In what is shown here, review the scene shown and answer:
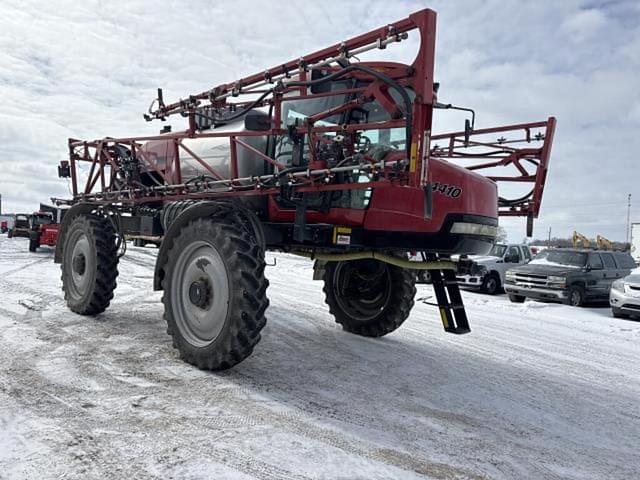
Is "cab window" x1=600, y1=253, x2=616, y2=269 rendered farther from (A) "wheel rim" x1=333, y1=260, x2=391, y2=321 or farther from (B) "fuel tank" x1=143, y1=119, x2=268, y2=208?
(B) "fuel tank" x1=143, y1=119, x2=268, y2=208

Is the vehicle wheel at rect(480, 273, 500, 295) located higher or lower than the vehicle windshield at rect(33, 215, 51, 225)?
lower

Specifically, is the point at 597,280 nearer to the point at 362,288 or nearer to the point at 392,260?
the point at 362,288

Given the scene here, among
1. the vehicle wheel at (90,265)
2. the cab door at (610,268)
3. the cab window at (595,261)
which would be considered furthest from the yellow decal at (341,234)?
the cab door at (610,268)

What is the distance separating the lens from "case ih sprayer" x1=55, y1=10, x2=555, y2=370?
3.62 meters

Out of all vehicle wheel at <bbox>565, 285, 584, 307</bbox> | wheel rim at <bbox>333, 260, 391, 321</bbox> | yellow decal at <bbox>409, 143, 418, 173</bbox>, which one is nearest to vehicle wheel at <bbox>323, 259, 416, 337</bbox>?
wheel rim at <bbox>333, 260, 391, 321</bbox>

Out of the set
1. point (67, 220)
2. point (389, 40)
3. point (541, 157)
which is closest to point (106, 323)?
point (67, 220)

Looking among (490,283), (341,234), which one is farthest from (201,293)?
(490,283)

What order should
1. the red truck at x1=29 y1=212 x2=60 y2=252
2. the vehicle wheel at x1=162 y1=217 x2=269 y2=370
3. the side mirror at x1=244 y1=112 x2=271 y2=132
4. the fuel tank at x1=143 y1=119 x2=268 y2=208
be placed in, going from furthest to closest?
the red truck at x1=29 y1=212 x2=60 y2=252 < the fuel tank at x1=143 y1=119 x2=268 y2=208 < the side mirror at x1=244 y1=112 x2=271 y2=132 < the vehicle wheel at x1=162 y1=217 x2=269 y2=370

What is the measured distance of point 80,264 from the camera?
6438mm

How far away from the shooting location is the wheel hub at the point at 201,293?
13.8 feet

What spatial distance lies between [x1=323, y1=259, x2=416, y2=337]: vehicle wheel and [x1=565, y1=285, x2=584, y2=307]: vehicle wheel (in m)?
8.32

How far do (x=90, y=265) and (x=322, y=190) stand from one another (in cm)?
374

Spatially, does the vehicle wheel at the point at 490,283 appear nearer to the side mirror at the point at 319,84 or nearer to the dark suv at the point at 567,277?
the dark suv at the point at 567,277

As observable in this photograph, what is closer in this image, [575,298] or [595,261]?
[575,298]
